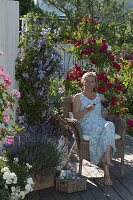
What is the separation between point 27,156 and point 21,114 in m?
1.35

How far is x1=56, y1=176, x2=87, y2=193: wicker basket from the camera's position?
4.23 m

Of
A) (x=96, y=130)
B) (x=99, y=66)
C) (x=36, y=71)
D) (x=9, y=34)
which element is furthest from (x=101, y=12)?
(x=96, y=130)

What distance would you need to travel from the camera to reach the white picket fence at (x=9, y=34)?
4.84 metres

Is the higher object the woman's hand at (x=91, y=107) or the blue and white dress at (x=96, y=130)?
the woman's hand at (x=91, y=107)

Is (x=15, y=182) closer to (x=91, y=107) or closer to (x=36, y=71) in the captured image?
(x=91, y=107)

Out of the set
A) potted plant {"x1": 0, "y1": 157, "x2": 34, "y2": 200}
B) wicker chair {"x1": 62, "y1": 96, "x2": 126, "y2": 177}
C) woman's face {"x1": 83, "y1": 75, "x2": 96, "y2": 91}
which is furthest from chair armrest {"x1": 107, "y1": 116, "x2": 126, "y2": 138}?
potted plant {"x1": 0, "y1": 157, "x2": 34, "y2": 200}

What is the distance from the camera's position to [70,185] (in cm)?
423

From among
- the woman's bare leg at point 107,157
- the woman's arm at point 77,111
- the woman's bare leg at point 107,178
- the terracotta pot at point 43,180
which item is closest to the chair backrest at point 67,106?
the woman's arm at point 77,111

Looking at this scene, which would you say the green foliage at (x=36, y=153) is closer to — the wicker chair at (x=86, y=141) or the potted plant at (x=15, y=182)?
the potted plant at (x=15, y=182)

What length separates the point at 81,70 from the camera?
611cm

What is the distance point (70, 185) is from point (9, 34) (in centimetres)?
182

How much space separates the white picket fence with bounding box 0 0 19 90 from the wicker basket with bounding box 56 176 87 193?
141 centimetres

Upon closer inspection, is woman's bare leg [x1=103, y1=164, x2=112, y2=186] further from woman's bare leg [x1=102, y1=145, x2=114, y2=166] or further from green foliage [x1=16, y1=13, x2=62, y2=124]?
green foliage [x1=16, y1=13, x2=62, y2=124]

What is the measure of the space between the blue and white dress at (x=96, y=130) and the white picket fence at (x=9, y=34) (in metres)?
0.87
